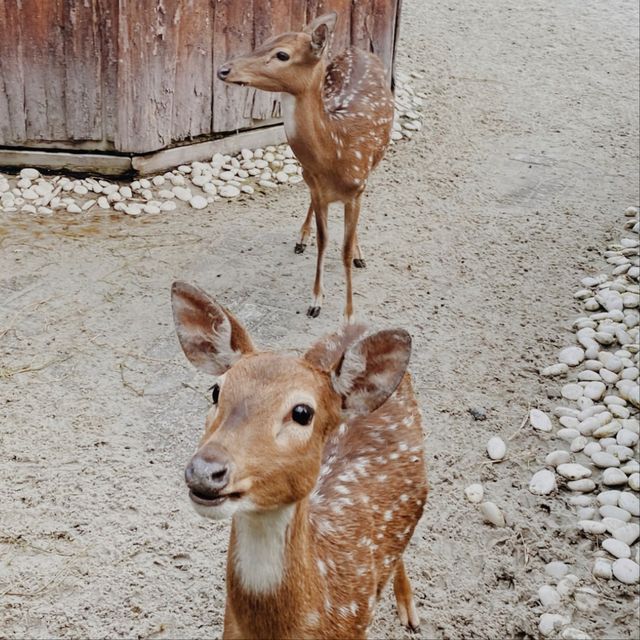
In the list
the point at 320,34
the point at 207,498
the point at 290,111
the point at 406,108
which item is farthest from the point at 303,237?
the point at 207,498

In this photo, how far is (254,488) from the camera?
2.36 meters

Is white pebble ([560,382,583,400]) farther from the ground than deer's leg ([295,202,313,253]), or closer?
closer

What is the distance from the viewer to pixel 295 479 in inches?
97.0

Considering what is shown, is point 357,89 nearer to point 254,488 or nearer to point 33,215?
point 33,215

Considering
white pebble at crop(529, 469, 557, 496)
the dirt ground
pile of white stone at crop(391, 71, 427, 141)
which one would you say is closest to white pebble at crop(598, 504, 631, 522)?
the dirt ground

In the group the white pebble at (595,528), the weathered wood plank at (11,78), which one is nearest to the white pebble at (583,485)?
the white pebble at (595,528)

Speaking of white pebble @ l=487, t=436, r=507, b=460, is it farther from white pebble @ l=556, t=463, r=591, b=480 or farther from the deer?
the deer

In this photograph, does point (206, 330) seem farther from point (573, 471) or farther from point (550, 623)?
point (573, 471)

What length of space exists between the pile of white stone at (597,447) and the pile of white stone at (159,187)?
263cm

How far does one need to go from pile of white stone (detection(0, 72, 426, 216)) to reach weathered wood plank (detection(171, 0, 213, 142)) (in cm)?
31

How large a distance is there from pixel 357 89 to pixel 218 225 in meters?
1.38

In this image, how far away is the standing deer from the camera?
2.38 meters

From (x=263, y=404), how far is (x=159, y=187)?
4.68m

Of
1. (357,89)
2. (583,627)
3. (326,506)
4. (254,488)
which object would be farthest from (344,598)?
(357,89)
